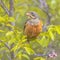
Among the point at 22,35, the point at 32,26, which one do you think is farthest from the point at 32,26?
the point at 22,35

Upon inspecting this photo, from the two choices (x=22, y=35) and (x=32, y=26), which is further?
(x=32, y=26)

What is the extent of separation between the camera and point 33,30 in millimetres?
4551

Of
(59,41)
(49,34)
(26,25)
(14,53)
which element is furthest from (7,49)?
(59,41)

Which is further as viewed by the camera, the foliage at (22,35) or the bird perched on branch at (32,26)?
the bird perched on branch at (32,26)

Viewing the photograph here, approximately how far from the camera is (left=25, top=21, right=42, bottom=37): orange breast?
454 cm

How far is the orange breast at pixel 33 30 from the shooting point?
4535mm

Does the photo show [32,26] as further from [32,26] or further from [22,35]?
[22,35]

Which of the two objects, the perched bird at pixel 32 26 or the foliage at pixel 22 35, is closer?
the foliage at pixel 22 35

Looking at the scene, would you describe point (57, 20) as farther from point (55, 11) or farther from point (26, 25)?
point (26, 25)

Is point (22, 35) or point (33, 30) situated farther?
point (33, 30)

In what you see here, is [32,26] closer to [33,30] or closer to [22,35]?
[33,30]

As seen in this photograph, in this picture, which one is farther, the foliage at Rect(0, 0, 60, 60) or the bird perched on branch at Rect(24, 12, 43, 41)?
the bird perched on branch at Rect(24, 12, 43, 41)

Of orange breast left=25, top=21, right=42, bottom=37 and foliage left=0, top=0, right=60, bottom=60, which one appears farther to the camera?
orange breast left=25, top=21, right=42, bottom=37

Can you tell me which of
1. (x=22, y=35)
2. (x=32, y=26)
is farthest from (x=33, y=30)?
(x=22, y=35)
